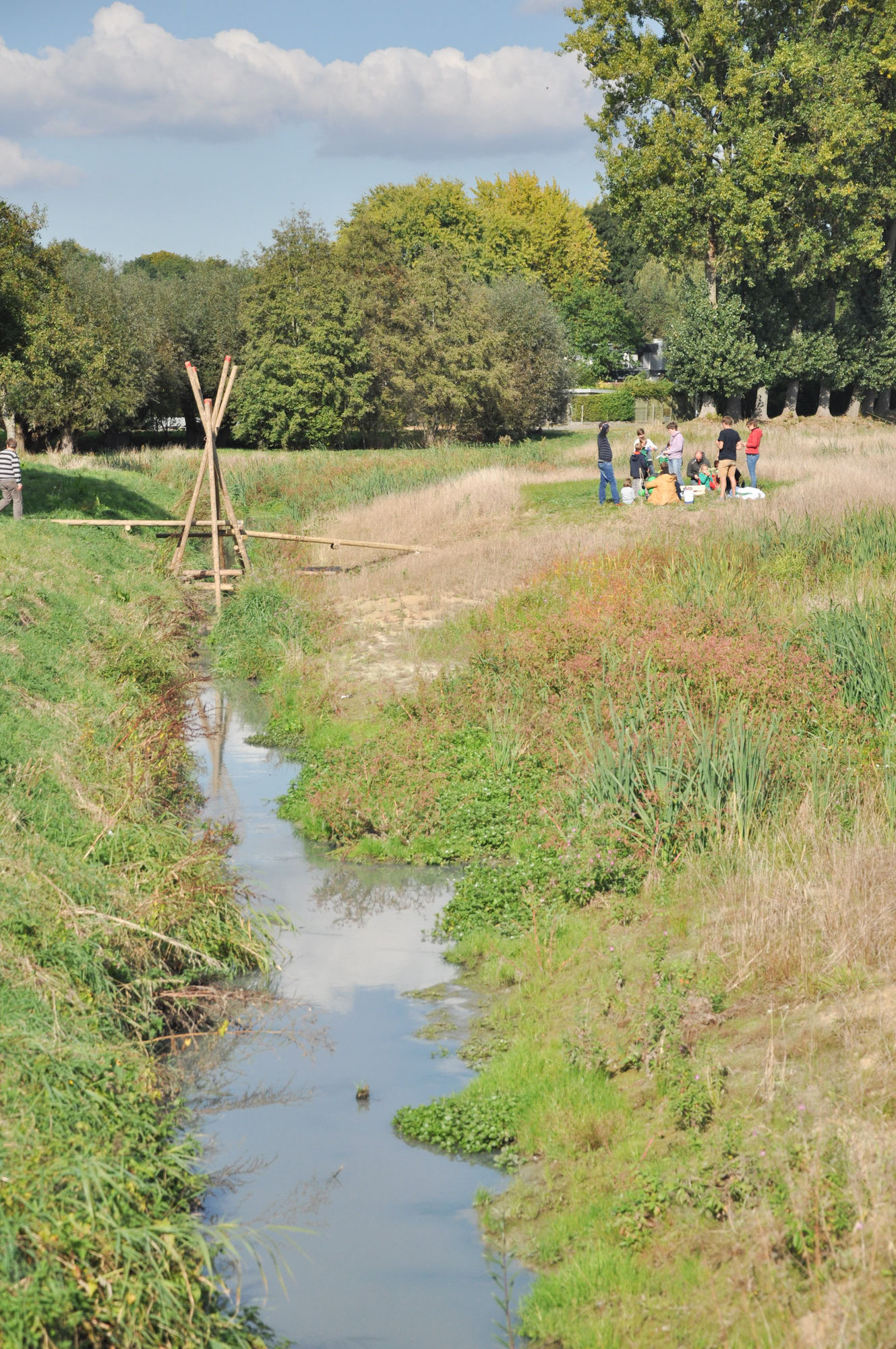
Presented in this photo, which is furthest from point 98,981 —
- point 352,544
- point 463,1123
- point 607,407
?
point 607,407

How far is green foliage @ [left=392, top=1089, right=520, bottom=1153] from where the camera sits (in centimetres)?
682

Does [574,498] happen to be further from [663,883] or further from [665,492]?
[663,883]

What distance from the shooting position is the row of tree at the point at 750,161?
41.5 meters

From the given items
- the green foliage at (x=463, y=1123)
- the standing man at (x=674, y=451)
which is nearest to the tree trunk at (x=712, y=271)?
the standing man at (x=674, y=451)

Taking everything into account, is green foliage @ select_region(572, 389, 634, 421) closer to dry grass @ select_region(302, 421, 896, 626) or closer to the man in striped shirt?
dry grass @ select_region(302, 421, 896, 626)

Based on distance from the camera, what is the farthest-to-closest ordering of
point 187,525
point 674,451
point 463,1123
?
point 674,451, point 187,525, point 463,1123

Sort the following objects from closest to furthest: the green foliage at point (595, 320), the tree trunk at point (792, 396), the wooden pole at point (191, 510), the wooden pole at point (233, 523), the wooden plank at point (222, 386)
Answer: the wooden plank at point (222, 386)
the wooden pole at point (191, 510)
the wooden pole at point (233, 523)
the tree trunk at point (792, 396)
the green foliage at point (595, 320)

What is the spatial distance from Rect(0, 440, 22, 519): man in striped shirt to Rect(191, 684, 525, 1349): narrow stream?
46.6ft

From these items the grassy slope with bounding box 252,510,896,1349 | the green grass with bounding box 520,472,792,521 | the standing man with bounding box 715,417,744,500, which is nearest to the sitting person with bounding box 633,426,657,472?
the green grass with bounding box 520,472,792,521

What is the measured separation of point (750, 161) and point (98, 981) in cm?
4103

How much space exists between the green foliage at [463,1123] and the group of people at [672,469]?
18.1m

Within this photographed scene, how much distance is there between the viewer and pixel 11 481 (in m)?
22.7

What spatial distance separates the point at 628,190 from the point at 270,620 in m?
31.3

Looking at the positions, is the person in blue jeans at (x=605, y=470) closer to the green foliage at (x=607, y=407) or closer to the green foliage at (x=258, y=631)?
the green foliage at (x=258, y=631)
